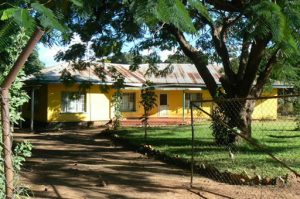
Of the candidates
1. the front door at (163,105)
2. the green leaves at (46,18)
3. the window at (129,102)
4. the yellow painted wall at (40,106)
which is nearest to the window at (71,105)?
the yellow painted wall at (40,106)

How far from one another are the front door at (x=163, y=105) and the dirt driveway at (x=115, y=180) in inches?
808

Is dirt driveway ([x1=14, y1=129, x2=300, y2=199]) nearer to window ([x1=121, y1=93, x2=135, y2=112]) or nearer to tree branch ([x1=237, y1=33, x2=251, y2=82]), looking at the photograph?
tree branch ([x1=237, y1=33, x2=251, y2=82])

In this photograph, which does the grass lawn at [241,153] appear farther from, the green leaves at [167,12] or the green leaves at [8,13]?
the green leaves at [8,13]

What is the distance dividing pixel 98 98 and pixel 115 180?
22.0m

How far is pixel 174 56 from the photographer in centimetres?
2278

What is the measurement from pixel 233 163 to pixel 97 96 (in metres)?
21.3

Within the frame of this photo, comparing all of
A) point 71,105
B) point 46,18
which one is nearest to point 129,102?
point 71,105

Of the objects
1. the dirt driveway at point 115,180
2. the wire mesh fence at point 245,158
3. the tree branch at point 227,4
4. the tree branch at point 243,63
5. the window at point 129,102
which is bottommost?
the dirt driveway at point 115,180

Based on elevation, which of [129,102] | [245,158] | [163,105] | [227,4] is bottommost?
[245,158]

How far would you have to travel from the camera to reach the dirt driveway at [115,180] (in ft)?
30.3

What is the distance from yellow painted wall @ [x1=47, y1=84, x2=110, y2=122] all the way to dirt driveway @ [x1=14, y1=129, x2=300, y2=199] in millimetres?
14126

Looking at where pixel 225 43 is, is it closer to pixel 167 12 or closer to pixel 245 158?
pixel 245 158

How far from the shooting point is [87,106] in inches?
1254

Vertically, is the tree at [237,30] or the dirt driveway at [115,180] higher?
the tree at [237,30]
